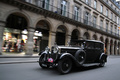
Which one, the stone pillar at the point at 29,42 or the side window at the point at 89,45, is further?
the stone pillar at the point at 29,42

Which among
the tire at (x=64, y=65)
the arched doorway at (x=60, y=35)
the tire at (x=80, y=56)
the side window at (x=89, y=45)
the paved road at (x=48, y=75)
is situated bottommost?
the paved road at (x=48, y=75)

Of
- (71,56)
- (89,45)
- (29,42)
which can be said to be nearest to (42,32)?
(29,42)

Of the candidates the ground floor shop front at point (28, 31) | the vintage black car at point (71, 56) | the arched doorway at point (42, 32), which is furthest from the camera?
the arched doorway at point (42, 32)

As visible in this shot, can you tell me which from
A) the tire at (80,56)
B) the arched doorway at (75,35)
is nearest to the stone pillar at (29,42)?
the tire at (80,56)

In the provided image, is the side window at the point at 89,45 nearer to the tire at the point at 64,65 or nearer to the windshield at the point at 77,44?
the windshield at the point at 77,44

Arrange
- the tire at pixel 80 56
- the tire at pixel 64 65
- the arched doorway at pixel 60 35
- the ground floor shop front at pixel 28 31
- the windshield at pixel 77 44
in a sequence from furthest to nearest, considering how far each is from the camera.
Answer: the arched doorway at pixel 60 35
the ground floor shop front at pixel 28 31
the windshield at pixel 77 44
the tire at pixel 80 56
the tire at pixel 64 65

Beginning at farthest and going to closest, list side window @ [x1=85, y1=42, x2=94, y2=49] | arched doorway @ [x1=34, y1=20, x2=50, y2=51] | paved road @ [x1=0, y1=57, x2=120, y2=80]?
1. arched doorway @ [x1=34, y1=20, x2=50, y2=51]
2. side window @ [x1=85, y1=42, x2=94, y2=49]
3. paved road @ [x1=0, y1=57, x2=120, y2=80]

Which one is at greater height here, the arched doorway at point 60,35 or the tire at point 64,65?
the arched doorway at point 60,35

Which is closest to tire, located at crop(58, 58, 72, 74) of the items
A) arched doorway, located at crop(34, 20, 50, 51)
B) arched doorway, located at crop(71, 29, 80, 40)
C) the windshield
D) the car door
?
the windshield

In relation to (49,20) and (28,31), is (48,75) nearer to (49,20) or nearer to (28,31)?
(28,31)

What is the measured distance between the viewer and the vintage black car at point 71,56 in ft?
15.0

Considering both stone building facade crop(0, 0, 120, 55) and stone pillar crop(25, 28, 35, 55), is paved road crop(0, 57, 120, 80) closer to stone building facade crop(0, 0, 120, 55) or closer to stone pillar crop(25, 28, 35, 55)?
stone building facade crop(0, 0, 120, 55)

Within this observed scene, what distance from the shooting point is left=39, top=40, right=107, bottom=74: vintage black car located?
15.0ft

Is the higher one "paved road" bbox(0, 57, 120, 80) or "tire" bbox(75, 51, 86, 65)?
"tire" bbox(75, 51, 86, 65)
